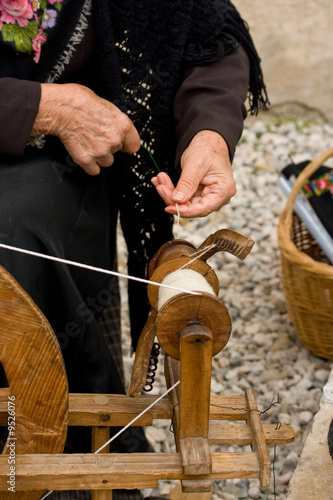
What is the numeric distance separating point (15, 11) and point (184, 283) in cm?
73

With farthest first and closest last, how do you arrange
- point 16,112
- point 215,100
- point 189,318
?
1. point 215,100
2. point 16,112
3. point 189,318

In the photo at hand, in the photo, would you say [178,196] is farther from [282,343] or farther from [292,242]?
[282,343]

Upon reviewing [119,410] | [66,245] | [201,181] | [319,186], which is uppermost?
[201,181]

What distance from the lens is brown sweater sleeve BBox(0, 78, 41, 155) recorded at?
4.09 ft

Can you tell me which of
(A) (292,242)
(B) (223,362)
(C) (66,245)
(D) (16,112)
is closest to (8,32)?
(D) (16,112)

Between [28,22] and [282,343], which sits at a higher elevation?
[28,22]

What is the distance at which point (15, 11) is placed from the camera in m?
1.32

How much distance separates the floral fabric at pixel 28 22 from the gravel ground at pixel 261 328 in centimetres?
130

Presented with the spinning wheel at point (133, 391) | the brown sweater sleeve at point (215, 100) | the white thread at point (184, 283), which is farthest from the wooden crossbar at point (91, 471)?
the brown sweater sleeve at point (215, 100)

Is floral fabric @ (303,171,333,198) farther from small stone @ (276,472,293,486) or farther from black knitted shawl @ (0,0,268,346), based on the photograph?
small stone @ (276,472,293,486)

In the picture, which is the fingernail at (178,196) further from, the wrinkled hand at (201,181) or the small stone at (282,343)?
Result: the small stone at (282,343)

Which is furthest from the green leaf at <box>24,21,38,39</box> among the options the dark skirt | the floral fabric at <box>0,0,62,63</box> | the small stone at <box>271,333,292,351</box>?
the small stone at <box>271,333,292,351</box>

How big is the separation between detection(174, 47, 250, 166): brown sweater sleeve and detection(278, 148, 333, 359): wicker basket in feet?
2.63

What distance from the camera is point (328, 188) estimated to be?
98.7 inches
